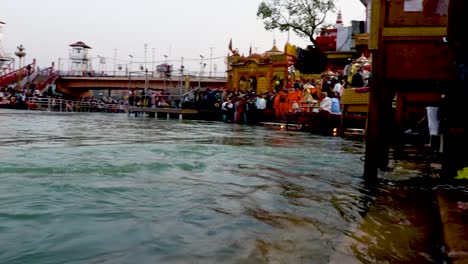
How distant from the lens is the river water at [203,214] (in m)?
2.13

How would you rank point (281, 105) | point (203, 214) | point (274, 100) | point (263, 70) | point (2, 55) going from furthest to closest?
point (2, 55) < point (263, 70) < point (274, 100) < point (281, 105) < point (203, 214)

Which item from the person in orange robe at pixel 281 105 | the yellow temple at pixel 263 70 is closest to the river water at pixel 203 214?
→ the person in orange robe at pixel 281 105

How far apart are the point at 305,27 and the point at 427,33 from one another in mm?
28995

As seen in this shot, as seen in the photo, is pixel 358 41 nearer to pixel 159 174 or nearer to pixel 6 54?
pixel 159 174

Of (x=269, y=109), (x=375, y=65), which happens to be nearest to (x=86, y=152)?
(x=375, y=65)

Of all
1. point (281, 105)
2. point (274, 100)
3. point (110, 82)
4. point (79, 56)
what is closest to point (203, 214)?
point (281, 105)

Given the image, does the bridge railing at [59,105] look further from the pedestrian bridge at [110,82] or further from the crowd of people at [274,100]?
the pedestrian bridge at [110,82]

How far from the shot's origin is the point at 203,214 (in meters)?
2.84

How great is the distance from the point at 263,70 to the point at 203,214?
2965cm

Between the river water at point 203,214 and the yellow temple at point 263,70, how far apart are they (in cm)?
2582

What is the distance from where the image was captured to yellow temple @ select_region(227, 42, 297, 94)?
30.8 meters

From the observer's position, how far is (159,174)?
4.36 meters

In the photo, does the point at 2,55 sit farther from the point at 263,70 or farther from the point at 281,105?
the point at 281,105

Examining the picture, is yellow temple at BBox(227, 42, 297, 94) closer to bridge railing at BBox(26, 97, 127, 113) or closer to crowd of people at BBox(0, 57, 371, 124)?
crowd of people at BBox(0, 57, 371, 124)
